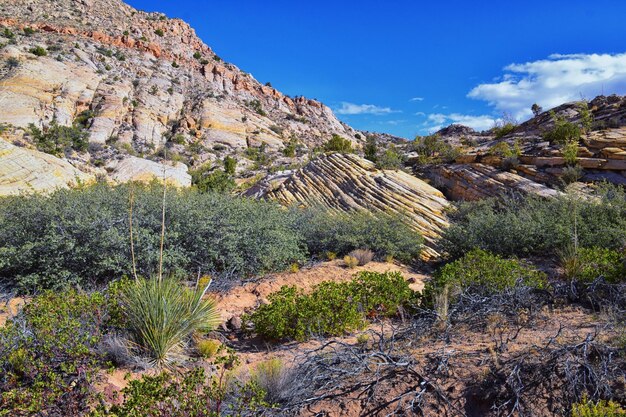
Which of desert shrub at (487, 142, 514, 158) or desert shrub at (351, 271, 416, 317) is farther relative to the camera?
desert shrub at (487, 142, 514, 158)

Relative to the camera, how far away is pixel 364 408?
3.25 metres

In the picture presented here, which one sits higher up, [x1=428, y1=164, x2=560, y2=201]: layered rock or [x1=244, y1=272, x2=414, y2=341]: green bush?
[x1=428, y1=164, x2=560, y2=201]: layered rock

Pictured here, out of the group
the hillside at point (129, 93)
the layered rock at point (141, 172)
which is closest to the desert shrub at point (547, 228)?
the layered rock at point (141, 172)

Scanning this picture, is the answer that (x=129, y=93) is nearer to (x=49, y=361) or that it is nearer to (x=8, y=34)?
(x=8, y=34)

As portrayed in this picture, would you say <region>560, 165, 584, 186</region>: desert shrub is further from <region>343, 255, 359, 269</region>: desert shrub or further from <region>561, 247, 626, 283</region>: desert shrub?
<region>343, 255, 359, 269</region>: desert shrub

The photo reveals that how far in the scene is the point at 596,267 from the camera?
6.01 metres

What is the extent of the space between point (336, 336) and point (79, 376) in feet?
10.0

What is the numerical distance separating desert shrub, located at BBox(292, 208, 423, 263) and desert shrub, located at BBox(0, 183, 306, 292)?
61.6 inches

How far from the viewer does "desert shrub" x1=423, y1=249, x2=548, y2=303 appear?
5730mm

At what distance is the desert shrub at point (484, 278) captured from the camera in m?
5.73

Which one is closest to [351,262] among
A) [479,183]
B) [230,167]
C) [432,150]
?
[479,183]

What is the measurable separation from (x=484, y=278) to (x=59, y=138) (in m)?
29.7

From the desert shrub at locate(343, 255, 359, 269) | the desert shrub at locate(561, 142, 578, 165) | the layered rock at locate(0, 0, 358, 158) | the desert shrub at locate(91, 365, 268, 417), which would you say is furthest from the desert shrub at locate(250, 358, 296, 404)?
the layered rock at locate(0, 0, 358, 158)

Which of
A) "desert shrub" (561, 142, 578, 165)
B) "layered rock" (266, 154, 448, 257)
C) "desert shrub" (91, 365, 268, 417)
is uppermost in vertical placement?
"desert shrub" (561, 142, 578, 165)
